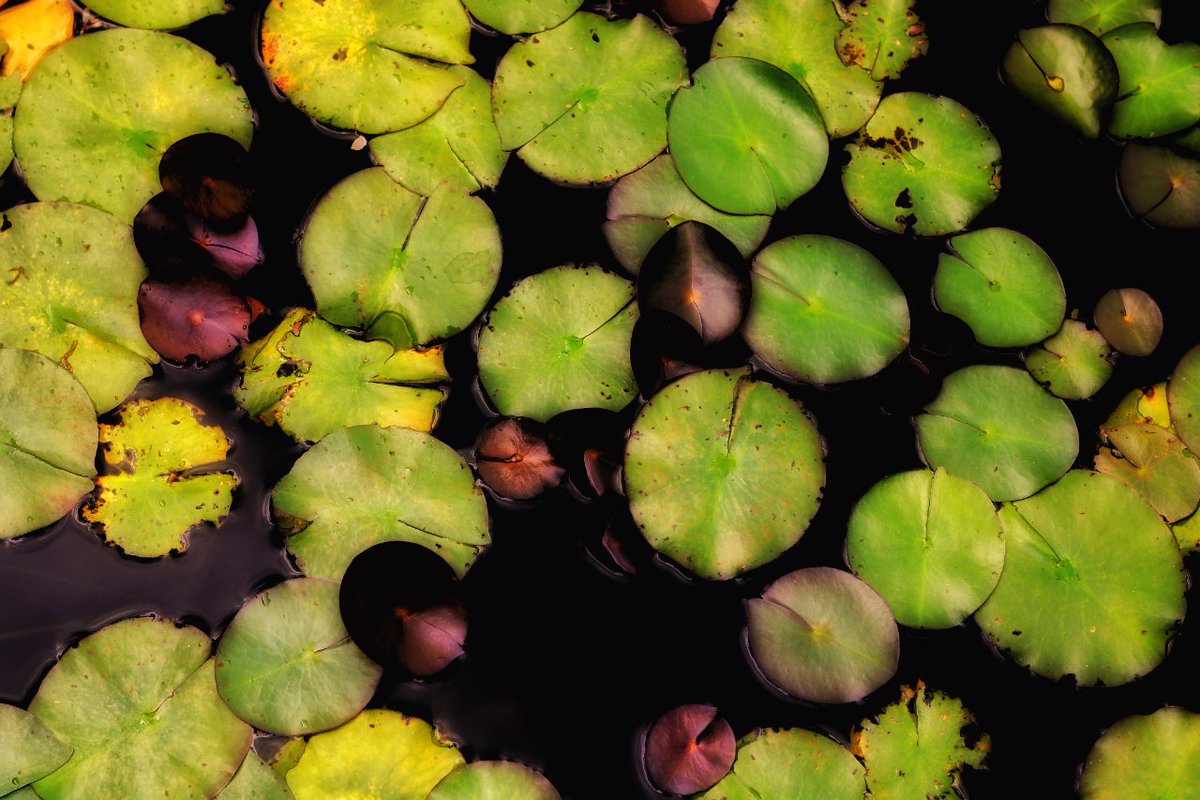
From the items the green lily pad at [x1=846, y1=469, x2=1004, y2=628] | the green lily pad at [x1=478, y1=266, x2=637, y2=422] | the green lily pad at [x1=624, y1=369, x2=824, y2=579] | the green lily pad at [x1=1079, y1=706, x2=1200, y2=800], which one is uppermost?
the green lily pad at [x1=478, y1=266, x2=637, y2=422]

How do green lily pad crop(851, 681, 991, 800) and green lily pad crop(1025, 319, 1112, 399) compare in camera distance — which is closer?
green lily pad crop(851, 681, 991, 800)

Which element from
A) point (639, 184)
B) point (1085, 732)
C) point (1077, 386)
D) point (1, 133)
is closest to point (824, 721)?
point (1085, 732)

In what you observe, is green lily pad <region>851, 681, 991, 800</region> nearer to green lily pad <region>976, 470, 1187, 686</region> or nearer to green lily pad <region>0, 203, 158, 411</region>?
green lily pad <region>976, 470, 1187, 686</region>

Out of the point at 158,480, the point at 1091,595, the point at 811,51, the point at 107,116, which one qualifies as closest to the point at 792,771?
the point at 1091,595

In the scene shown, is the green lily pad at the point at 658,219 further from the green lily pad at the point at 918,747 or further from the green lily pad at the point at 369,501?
the green lily pad at the point at 918,747

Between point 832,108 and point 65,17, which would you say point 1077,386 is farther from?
point 65,17

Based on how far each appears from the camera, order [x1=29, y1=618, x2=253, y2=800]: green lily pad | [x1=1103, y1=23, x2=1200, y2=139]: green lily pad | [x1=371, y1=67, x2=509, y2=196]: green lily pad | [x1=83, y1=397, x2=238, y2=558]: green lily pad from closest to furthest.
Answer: [x1=29, y1=618, x2=253, y2=800]: green lily pad, [x1=83, y1=397, x2=238, y2=558]: green lily pad, [x1=371, y1=67, x2=509, y2=196]: green lily pad, [x1=1103, y1=23, x2=1200, y2=139]: green lily pad

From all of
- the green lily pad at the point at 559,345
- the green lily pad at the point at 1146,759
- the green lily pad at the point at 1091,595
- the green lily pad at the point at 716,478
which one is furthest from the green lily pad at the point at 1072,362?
the green lily pad at the point at 559,345

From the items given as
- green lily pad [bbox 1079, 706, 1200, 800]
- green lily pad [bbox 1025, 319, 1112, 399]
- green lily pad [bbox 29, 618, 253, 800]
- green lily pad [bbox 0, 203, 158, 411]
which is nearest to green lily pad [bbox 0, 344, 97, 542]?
green lily pad [bbox 0, 203, 158, 411]
